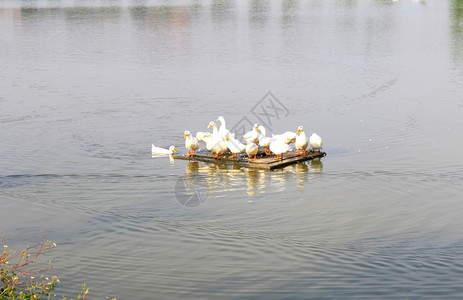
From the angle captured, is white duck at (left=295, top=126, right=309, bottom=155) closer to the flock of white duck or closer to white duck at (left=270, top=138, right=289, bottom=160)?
the flock of white duck

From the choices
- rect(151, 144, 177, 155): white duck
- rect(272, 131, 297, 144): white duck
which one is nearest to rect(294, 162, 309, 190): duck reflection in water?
rect(272, 131, 297, 144): white duck

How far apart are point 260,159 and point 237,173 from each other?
3.42 ft

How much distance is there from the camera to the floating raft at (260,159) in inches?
826

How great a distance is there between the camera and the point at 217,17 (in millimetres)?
71625

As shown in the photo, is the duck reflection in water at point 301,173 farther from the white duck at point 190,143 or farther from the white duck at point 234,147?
the white duck at point 190,143

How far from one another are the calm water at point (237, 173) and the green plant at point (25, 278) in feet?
1.31

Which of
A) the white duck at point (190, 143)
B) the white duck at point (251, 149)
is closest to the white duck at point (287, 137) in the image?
the white duck at point (251, 149)

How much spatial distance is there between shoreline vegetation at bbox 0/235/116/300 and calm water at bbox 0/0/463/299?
0.34 metres

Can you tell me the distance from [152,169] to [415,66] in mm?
22623

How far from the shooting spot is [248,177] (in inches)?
798

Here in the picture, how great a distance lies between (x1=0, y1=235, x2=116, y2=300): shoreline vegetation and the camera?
10422mm

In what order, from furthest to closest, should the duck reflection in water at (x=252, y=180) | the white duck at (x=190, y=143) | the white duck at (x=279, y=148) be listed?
1. the white duck at (x=190, y=143)
2. the white duck at (x=279, y=148)
3. the duck reflection in water at (x=252, y=180)

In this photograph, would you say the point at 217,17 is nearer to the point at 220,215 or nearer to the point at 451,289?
the point at 220,215

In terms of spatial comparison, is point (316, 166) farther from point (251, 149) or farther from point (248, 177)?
point (248, 177)
